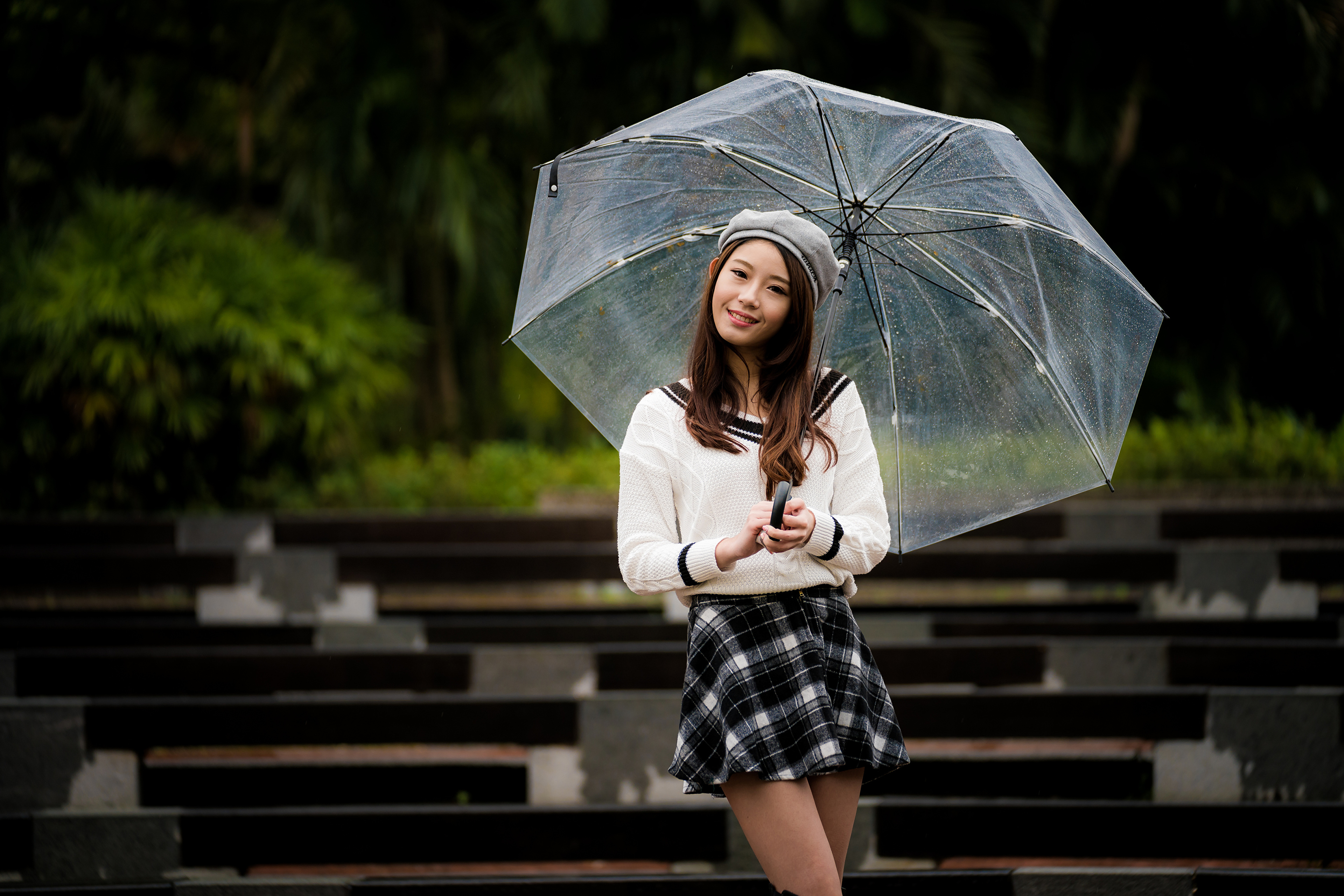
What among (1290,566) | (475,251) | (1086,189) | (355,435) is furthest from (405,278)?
(1290,566)

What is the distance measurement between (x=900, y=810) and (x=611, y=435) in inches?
65.4

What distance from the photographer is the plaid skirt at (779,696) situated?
212 centimetres

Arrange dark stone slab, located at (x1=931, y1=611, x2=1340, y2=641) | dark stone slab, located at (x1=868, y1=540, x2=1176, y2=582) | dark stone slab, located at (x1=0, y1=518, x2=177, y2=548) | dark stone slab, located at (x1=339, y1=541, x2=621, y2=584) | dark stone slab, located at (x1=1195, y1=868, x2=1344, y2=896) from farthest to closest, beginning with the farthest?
1. dark stone slab, located at (x1=0, y1=518, x2=177, y2=548)
2. dark stone slab, located at (x1=339, y1=541, x2=621, y2=584)
3. dark stone slab, located at (x1=868, y1=540, x2=1176, y2=582)
4. dark stone slab, located at (x1=931, y1=611, x2=1340, y2=641)
5. dark stone slab, located at (x1=1195, y1=868, x2=1344, y2=896)

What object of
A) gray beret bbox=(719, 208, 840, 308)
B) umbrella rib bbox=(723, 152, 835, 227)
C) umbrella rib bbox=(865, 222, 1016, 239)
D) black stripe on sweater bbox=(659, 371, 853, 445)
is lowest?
black stripe on sweater bbox=(659, 371, 853, 445)

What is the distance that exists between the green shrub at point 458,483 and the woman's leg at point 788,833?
7676mm

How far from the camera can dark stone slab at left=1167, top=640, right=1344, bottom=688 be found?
4.31 metres

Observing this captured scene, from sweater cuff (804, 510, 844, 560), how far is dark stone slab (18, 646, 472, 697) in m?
2.70

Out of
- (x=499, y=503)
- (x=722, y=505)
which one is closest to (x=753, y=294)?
(x=722, y=505)

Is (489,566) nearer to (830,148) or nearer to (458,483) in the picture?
(830,148)

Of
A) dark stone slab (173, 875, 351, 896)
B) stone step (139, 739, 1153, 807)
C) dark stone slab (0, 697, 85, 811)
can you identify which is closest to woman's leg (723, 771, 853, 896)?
dark stone slab (173, 875, 351, 896)

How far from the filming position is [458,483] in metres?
10.5

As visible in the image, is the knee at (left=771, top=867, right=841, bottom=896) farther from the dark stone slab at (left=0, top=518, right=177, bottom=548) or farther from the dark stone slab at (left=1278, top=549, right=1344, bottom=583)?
the dark stone slab at (left=0, top=518, right=177, bottom=548)

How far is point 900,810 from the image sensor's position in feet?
11.4

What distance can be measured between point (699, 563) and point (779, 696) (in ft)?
1.03
